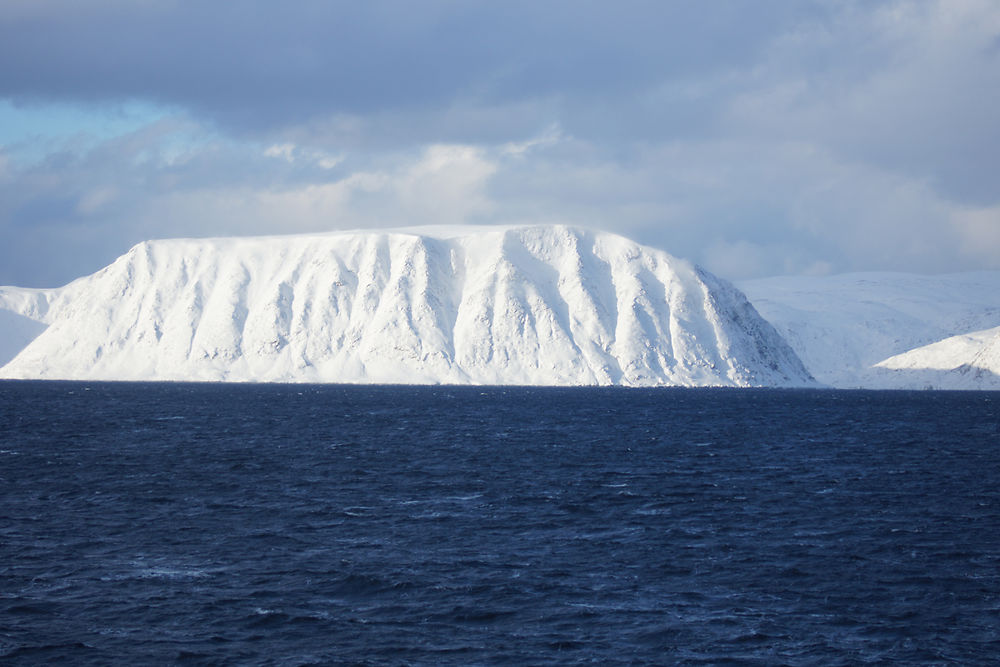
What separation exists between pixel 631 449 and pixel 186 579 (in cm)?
5063

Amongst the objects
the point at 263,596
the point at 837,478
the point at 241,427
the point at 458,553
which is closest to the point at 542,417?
the point at 241,427

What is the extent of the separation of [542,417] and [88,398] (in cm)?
7023

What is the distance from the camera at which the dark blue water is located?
1156 inches

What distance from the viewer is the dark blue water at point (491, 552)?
96.3 ft

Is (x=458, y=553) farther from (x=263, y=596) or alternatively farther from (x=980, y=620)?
(x=980, y=620)

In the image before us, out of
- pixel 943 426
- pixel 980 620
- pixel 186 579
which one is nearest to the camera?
pixel 980 620

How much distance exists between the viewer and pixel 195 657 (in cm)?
2753

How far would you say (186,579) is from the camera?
3538 cm

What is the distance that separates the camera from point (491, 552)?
40531mm

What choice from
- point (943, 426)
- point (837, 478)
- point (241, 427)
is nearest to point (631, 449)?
point (837, 478)

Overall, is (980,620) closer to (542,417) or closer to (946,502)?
(946,502)

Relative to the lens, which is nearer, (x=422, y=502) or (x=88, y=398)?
(x=422, y=502)

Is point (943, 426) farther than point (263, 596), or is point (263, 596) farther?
point (943, 426)

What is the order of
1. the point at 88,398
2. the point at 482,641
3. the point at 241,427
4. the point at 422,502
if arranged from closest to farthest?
1. the point at 482,641
2. the point at 422,502
3. the point at 241,427
4. the point at 88,398
